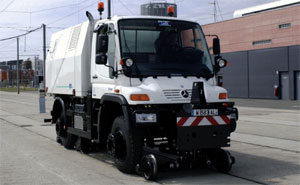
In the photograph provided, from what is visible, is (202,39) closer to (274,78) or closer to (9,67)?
(274,78)

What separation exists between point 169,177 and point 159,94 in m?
1.42

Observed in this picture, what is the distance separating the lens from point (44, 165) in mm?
8172

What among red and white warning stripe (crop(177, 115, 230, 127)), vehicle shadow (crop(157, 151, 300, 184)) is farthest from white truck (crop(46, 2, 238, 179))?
vehicle shadow (crop(157, 151, 300, 184))

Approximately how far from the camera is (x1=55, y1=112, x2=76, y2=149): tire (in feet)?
33.7

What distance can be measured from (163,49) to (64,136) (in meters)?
4.31

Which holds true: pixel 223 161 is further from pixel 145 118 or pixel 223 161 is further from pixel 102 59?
pixel 102 59

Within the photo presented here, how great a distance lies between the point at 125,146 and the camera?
7113mm

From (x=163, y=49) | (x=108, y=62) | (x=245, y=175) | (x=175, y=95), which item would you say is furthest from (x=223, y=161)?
(x=108, y=62)

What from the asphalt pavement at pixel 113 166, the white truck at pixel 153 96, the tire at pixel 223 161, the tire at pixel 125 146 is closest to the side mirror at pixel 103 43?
the white truck at pixel 153 96

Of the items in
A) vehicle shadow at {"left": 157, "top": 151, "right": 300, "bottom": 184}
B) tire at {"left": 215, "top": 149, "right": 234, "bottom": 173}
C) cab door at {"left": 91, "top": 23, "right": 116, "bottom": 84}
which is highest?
cab door at {"left": 91, "top": 23, "right": 116, "bottom": 84}

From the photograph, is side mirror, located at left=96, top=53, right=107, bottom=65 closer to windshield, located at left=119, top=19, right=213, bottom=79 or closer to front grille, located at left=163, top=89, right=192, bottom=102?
windshield, located at left=119, top=19, right=213, bottom=79

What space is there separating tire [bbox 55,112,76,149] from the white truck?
135 centimetres

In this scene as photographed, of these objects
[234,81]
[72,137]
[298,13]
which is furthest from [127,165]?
[234,81]

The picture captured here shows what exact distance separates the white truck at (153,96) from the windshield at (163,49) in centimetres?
2
